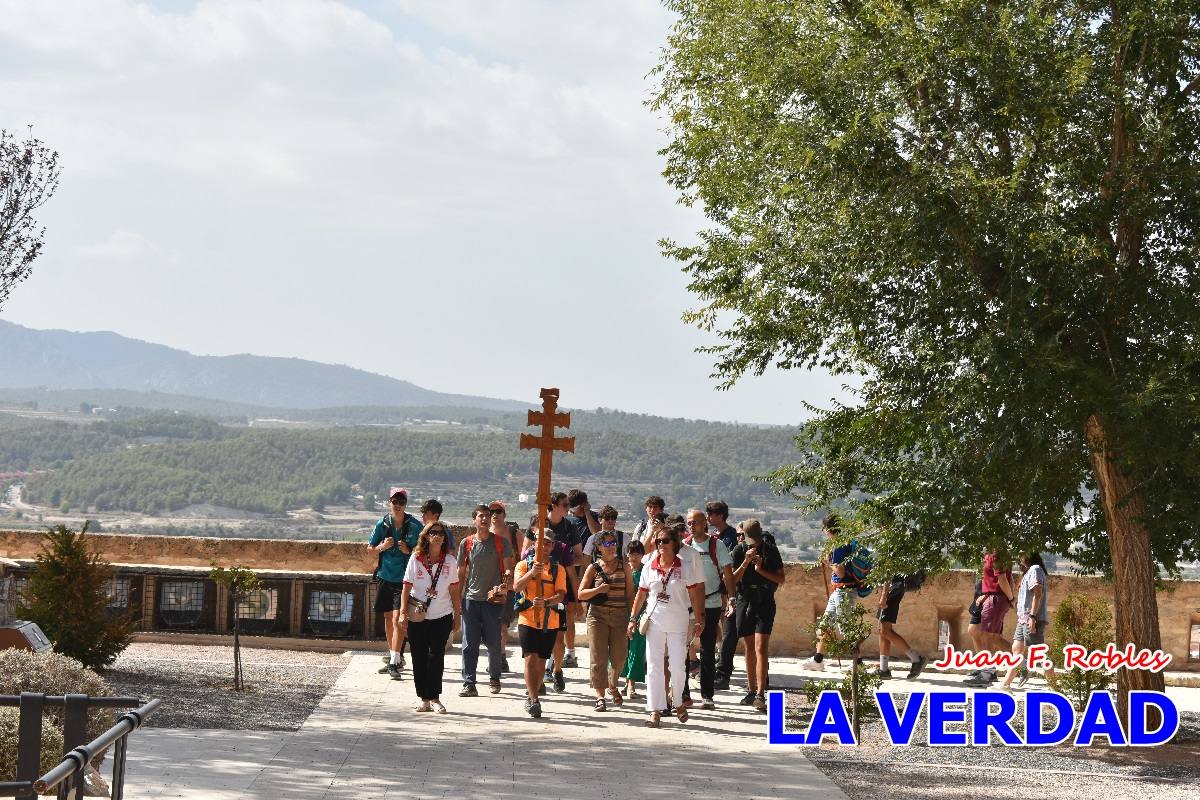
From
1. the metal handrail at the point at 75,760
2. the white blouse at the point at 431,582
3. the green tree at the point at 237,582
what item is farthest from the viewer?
the green tree at the point at 237,582

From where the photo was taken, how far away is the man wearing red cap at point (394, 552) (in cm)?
1547

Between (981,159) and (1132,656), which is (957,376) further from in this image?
(1132,656)

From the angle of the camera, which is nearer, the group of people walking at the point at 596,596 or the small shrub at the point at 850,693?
the small shrub at the point at 850,693

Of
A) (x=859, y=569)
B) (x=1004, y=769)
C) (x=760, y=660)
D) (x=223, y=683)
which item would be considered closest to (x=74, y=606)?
(x=223, y=683)

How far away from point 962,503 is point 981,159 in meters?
2.79

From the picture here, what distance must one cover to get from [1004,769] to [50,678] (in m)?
6.89

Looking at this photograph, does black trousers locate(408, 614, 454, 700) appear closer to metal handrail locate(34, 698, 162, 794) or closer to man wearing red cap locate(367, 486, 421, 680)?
man wearing red cap locate(367, 486, 421, 680)

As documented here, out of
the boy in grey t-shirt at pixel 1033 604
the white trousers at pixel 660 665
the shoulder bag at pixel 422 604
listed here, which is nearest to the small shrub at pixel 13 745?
the shoulder bag at pixel 422 604

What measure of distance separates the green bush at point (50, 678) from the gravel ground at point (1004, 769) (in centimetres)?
501

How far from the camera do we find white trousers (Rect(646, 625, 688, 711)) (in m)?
13.1

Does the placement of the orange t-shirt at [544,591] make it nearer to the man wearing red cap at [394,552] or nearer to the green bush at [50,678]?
the man wearing red cap at [394,552]

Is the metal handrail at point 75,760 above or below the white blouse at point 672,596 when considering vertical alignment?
below

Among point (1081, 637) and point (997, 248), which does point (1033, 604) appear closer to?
point (1081, 637)

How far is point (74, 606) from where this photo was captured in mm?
13672
